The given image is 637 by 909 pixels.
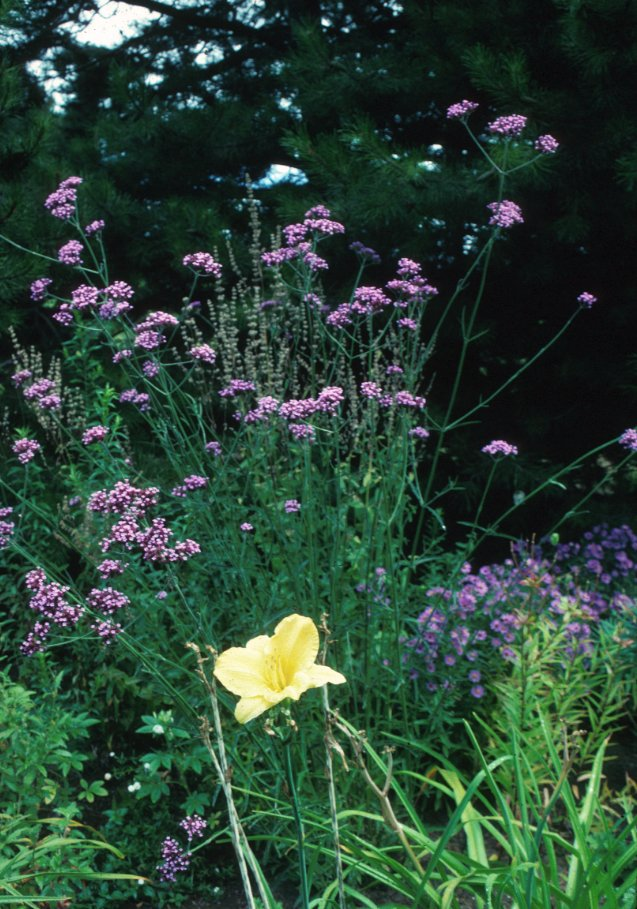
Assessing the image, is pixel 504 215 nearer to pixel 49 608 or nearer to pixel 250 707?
pixel 49 608

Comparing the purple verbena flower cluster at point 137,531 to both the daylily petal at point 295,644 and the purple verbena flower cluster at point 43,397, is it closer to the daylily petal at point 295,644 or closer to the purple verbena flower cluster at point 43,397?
the purple verbena flower cluster at point 43,397

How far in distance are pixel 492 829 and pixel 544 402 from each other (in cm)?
352

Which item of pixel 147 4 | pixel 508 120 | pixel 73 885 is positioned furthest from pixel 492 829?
pixel 147 4

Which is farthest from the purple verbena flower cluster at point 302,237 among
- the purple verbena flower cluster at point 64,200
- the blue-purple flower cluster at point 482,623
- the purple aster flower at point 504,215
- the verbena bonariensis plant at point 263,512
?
the blue-purple flower cluster at point 482,623

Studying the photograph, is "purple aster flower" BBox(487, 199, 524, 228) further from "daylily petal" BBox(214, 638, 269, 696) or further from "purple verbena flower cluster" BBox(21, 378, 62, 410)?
"daylily petal" BBox(214, 638, 269, 696)

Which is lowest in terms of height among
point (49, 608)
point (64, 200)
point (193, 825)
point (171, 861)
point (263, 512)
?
point (171, 861)

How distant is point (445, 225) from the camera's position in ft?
16.2

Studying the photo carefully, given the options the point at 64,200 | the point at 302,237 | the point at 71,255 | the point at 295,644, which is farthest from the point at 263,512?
the point at 295,644

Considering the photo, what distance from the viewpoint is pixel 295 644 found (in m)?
1.31

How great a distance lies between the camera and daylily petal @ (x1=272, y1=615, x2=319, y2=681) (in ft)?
4.24

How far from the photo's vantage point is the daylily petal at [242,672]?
49.6 inches

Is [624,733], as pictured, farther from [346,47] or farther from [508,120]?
[346,47]

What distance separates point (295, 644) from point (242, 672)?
9 centimetres

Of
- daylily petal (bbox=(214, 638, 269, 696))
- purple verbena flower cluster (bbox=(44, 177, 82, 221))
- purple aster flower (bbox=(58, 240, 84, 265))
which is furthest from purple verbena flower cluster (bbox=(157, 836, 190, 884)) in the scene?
purple verbena flower cluster (bbox=(44, 177, 82, 221))
